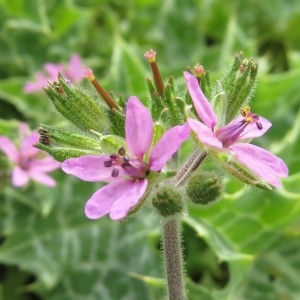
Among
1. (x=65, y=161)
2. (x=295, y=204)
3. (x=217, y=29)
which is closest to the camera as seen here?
(x=65, y=161)

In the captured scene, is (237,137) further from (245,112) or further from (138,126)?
(138,126)

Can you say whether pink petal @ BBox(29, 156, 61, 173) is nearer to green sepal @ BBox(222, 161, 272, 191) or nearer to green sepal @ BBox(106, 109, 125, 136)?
green sepal @ BBox(106, 109, 125, 136)

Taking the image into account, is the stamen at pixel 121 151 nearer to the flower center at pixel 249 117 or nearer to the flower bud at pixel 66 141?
the flower bud at pixel 66 141

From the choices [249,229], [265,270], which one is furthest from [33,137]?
[265,270]

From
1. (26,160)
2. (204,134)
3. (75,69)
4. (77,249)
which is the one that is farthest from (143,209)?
(204,134)

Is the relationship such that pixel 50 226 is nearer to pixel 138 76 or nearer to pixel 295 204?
pixel 138 76

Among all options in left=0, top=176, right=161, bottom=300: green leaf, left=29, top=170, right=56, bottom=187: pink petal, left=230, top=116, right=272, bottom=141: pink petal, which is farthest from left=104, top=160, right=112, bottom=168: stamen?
left=0, top=176, right=161, bottom=300: green leaf

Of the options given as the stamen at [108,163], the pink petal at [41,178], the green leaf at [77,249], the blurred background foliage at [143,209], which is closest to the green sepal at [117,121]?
the stamen at [108,163]
